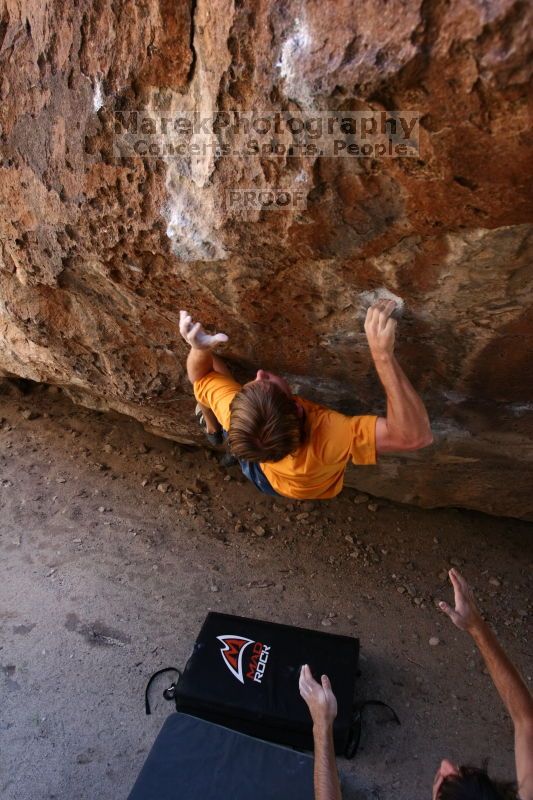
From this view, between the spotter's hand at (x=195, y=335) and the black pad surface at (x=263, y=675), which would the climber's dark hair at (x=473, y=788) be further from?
the spotter's hand at (x=195, y=335)

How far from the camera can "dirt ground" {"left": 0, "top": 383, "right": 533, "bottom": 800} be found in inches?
104

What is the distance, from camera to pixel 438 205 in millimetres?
1572

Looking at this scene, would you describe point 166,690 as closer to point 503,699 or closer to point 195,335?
point 503,699

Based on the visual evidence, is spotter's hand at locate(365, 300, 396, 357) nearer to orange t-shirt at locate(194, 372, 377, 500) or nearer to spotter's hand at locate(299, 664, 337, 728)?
orange t-shirt at locate(194, 372, 377, 500)

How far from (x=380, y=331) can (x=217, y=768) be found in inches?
74.1

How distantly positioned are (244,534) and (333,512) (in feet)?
1.76

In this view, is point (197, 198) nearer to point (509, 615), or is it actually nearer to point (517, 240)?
point (517, 240)

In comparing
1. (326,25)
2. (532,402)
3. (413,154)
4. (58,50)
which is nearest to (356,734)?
(532,402)

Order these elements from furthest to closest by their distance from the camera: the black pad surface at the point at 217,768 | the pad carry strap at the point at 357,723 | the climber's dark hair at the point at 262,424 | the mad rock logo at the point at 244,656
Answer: the mad rock logo at the point at 244,656
the pad carry strap at the point at 357,723
the black pad surface at the point at 217,768
the climber's dark hair at the point at 262,424

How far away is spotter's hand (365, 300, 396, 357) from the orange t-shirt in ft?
0.87

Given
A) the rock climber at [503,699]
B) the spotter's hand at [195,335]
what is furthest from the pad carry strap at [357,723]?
the spotter's hand at [195,335]

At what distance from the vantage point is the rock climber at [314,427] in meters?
1.82

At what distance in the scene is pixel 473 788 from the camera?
1.80m

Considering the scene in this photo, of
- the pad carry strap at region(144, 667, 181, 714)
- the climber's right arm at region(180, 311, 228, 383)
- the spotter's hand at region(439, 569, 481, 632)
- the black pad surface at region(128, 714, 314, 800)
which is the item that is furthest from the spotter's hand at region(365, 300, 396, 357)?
the pad carry strap at region(144, 667, 181, 714)
